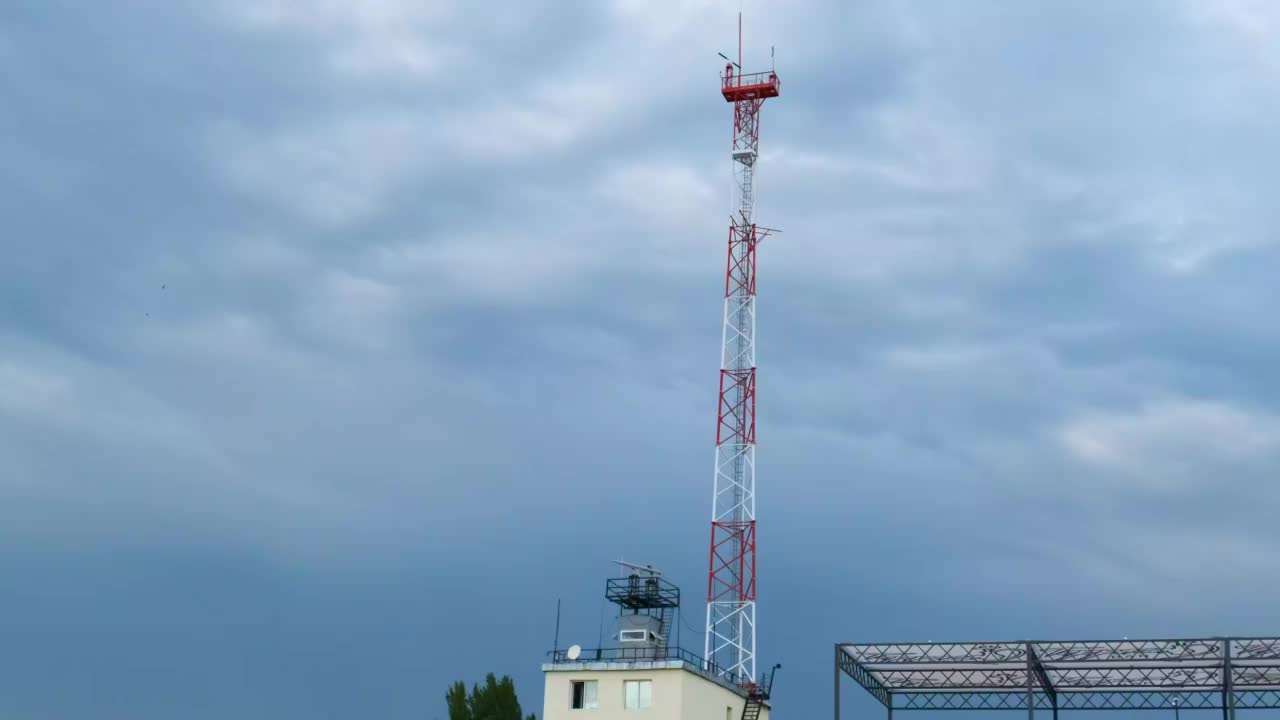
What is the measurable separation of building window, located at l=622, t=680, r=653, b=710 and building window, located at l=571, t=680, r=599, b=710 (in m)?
1.29

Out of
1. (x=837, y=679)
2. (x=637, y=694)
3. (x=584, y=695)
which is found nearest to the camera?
(x=637, y=694)

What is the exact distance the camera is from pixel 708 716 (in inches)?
2148

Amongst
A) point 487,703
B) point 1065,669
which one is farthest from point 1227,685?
point 487,703

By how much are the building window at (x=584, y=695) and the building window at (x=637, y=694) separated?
4.23 feet

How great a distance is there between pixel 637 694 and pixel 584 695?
2.21m

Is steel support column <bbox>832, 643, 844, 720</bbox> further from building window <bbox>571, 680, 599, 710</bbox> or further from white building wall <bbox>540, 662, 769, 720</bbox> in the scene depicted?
building window <bbox>571, 680, 599, 710</bbox>

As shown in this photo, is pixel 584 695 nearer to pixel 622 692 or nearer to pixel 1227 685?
pixel 622 692

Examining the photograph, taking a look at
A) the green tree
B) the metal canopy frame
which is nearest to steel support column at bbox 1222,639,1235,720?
the metal canopy frame

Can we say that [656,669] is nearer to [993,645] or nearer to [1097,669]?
[993,645]

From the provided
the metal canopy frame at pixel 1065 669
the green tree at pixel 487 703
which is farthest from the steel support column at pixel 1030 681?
the green tree at pixel 487 703

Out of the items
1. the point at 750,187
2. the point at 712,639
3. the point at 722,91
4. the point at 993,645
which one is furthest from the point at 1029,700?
the point at 722,91

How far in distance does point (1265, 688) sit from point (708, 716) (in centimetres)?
2530

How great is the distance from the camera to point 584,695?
53.7 m

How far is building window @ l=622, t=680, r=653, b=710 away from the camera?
52688 millimetres
